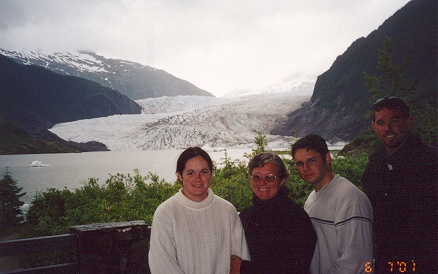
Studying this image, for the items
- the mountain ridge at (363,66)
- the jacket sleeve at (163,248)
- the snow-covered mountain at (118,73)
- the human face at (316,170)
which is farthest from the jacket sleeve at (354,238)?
the snow-covered mountain at (118,73)

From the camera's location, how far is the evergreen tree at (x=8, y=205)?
4.71 m

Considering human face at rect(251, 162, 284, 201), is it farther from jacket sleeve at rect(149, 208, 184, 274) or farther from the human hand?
jacket sleeve at rect(149, 208, 184, 274)

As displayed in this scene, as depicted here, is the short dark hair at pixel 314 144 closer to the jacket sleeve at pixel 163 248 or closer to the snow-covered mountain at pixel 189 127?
the jacket sleeve at pixel 163 248

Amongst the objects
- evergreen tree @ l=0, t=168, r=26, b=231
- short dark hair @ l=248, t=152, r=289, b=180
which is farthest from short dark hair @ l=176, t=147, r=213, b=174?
evergreen tree @ l=0, t=168, r=26, b=231

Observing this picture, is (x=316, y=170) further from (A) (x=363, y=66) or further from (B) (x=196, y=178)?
(A) (x=363, y=66)

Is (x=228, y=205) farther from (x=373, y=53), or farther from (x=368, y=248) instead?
(x=373, y=53)

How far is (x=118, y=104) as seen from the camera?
63.8m

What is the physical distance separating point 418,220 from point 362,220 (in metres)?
0.41

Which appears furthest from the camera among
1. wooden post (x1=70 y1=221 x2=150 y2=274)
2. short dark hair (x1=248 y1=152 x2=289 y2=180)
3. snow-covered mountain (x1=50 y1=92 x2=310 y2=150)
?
snow-covered mountain (x1=50 y1=92 x2=310 y2=150)

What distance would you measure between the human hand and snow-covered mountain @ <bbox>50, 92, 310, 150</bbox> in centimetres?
2530

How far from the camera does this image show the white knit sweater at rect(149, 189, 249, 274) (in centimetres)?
189

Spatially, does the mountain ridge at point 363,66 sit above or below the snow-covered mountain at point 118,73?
below

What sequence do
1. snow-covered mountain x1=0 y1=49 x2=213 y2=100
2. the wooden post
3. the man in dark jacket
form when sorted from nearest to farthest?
the man in dark jacket → the wooden post → snow-covered mountain x1=0 y1=49 x2=213 y2=100

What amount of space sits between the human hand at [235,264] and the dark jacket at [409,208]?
0.82 meters
